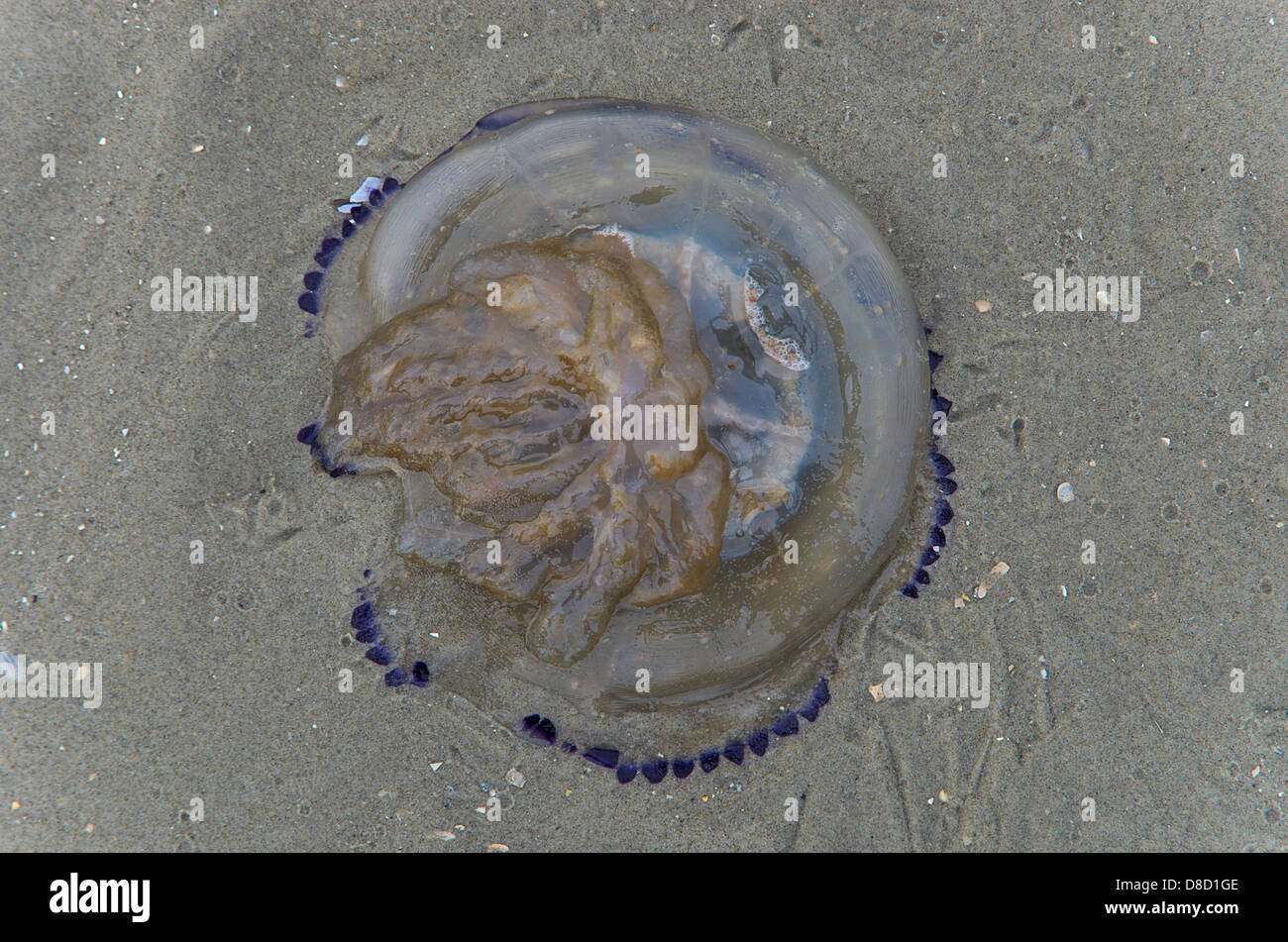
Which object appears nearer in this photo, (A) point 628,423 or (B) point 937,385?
(A) point 628,423

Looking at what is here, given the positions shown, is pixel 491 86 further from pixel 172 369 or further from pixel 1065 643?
pixel 1065 643

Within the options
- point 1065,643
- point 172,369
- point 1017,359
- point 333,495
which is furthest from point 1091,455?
point 172,369

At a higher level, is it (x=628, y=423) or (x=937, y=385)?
(x=937, y=385)

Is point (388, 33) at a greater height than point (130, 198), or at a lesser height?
greater

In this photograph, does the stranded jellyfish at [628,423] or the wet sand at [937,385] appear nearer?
the stranded jellyfish at [628,423]

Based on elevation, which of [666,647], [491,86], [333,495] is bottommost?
[666,647]

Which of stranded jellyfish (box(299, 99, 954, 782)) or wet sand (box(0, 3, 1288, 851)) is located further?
wet sand (box(0, 3, 1288, 851))

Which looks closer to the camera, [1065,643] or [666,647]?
[666,647]

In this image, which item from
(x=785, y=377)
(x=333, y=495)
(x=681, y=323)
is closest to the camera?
(x=681, y=323)
